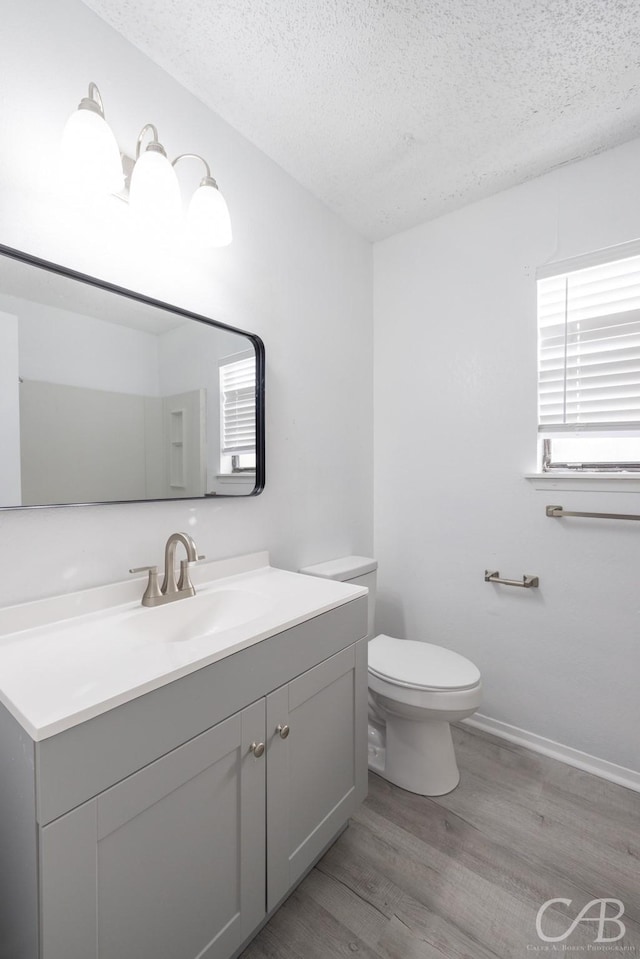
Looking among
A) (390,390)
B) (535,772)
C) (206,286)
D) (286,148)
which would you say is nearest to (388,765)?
(535,772)

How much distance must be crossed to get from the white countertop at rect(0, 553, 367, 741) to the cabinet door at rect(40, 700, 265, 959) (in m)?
0.16

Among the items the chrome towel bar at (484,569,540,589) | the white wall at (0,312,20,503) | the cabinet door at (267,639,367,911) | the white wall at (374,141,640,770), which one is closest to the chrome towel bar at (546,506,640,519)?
the white wall at (374,141,640,770)

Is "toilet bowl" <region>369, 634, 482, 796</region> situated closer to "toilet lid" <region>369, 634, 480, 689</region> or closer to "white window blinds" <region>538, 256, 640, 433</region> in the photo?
"toilet lid" <region>369, 634, 480, 689</region>

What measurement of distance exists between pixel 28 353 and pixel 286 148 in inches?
50.4

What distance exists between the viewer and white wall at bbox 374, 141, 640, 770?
5.62 feet

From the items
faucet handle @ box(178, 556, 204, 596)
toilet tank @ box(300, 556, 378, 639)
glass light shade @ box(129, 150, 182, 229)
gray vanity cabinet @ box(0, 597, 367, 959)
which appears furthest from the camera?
toilet tank @ box(300, 556, 378, 639)

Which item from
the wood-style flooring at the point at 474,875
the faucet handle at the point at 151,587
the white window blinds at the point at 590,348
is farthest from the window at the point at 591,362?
the faucet handle at the point at 151,587

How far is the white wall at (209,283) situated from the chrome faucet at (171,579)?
8 centimetres

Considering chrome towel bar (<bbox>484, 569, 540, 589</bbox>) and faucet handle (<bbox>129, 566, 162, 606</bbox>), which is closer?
faucet handle (<bbox>129, 566, 162, 606</bbox>)

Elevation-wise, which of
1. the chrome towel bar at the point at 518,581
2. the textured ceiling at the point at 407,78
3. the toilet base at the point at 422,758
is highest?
the textured ceiling at the point at 407,78

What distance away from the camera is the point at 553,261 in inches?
71.6

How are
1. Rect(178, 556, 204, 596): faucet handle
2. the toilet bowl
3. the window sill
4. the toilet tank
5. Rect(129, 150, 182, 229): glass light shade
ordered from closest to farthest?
Rect(129, 150, 182, 229): glass light shade
Rect(178, 556, 204, 596): faucet handle
the toilet bowl
the window sill
the toilet tank

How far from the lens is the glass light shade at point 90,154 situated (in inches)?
41.4

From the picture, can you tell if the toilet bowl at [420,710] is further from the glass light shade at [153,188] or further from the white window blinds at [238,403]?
the glass light shade at [153,188]
